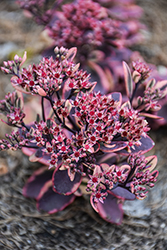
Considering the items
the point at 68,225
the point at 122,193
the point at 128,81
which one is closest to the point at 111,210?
the point at 122,193

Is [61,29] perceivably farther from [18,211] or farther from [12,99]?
[18,211]

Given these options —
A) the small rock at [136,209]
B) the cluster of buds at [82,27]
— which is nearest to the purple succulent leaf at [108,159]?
the small rock at [136,209]

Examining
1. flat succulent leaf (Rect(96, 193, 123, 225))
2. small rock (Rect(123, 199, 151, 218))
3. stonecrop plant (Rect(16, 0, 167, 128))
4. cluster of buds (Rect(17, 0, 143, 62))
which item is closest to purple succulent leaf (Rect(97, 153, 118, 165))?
flat succulent leaf (Rect(96, 193, 123, 225))

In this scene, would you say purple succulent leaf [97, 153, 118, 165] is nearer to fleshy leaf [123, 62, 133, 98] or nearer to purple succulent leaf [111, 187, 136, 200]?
purple succulent leaf [111, 187, 136, 200]

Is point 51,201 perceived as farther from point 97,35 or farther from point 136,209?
point 97,35

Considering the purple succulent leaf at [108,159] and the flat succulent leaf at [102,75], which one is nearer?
the purple succulent leaf at [108,159]

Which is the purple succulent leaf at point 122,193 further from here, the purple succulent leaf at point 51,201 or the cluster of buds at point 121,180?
the purple succulent leaf at point 51,201

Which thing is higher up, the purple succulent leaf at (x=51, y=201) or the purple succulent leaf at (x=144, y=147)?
the purple succulent leaf at (x=144, y=147)
